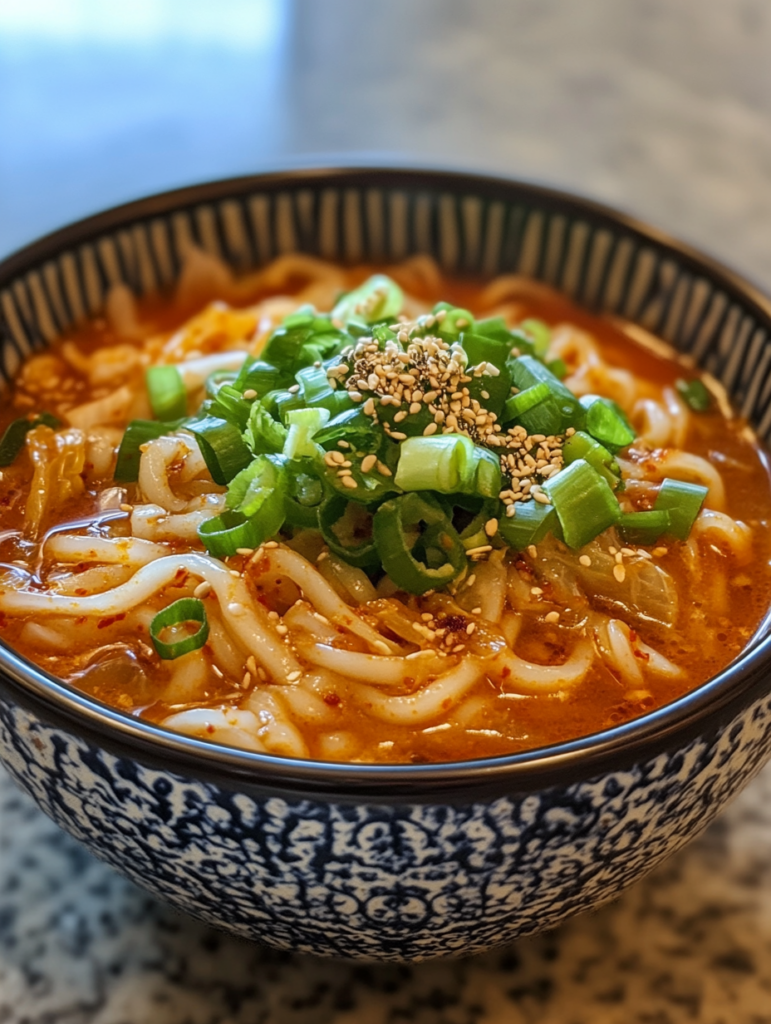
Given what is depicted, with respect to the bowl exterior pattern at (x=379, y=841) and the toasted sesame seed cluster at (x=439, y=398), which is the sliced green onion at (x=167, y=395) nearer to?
the toasted sesame seed cluster at (x=439, y=398)

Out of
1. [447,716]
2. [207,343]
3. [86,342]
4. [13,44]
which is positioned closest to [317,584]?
[447,716]

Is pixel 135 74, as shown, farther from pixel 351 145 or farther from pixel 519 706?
pixel 519 706

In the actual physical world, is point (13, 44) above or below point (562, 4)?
below

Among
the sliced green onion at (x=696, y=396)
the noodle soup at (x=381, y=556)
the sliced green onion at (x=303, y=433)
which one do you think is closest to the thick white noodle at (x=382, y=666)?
the noodle soup at (x=381, y=556)

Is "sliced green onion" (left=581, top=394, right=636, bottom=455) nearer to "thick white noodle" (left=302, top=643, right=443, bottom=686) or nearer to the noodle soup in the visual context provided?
the noodle soup

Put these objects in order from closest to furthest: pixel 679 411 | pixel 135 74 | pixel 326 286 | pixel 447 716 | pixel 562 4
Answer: pixel 447 716, pixel 679 411, pixel 326 286, pixel 135 74, pixel 562 4

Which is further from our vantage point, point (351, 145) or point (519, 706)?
point (351, 145)

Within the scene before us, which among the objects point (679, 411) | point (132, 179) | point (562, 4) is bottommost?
point (132, 179)

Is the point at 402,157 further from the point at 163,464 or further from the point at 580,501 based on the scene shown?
the point at 580,501
